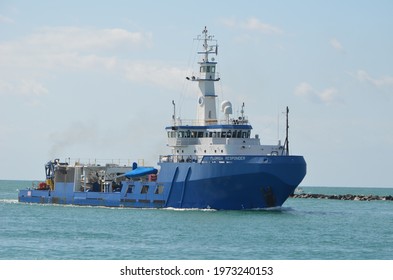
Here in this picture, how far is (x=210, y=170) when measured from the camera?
2702 inches

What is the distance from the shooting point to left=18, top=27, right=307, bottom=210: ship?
68.1 meters

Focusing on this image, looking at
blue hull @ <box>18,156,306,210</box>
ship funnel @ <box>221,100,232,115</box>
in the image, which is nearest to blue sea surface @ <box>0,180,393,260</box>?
blue hull @ <box>18,156,306,210</box>

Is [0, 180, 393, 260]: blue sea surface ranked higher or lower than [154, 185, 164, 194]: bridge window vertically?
lower

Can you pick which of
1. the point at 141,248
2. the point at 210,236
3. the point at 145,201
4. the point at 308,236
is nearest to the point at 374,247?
the point at 308,236

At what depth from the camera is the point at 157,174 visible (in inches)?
2985

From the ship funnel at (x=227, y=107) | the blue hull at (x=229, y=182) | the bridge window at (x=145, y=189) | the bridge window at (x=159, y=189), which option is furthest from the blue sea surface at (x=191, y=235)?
the ship funnel at (x=227, y=107)

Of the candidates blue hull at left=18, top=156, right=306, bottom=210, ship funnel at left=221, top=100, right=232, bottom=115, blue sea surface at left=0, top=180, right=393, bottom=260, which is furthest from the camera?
ship funnel at left=221, top=100, right=232, bottom=115

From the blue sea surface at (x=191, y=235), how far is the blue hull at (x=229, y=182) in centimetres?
102

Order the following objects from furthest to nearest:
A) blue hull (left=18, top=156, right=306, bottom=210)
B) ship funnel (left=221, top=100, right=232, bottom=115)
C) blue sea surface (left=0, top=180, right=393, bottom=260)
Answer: ship funnel (left=221, top=100, right=232, bottom=115)
blue hull (left=18, top=156, right=306, bottom=210)
blue sea surface (left=0, top=180, right=393, bottom=260)

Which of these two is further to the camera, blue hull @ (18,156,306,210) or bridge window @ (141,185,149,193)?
bridge window @ (141,185,149,193)

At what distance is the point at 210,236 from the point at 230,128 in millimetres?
18006

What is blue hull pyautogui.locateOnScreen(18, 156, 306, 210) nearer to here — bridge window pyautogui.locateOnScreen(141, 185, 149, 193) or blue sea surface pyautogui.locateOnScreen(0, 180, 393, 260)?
blue sea surface pyautogui.locateOnScreen(0, 180, 393, 260)

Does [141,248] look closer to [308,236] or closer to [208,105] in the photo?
[308,236]
